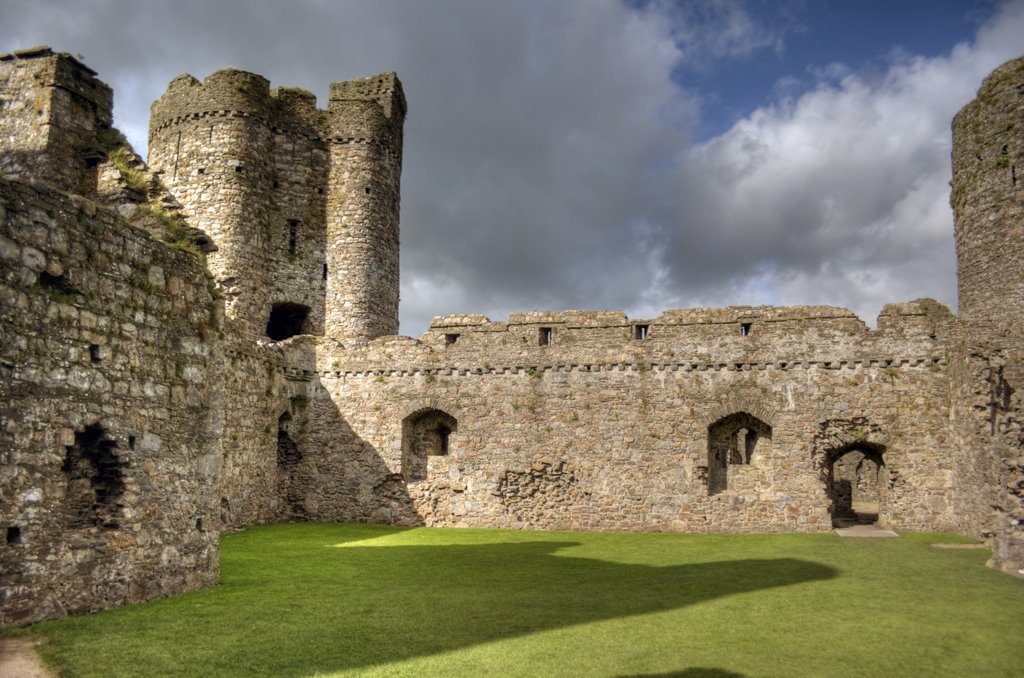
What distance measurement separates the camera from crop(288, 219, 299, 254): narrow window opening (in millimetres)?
24016

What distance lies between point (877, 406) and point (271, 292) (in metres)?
16.3

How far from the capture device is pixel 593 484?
58.7 feet

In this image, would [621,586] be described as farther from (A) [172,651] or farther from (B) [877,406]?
(B) [877,406]

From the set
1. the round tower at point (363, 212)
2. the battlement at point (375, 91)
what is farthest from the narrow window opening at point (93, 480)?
the battlement at point (375, 91)

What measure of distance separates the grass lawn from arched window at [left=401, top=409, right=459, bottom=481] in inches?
242

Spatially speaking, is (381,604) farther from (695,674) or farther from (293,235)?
(293,235)

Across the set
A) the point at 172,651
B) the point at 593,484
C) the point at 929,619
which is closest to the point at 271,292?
the point at 593,484

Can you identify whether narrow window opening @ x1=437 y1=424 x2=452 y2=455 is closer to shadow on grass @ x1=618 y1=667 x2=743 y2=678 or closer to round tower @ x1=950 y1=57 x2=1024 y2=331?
round tower @ x1=950 y1=57 x2=1024 y2=331

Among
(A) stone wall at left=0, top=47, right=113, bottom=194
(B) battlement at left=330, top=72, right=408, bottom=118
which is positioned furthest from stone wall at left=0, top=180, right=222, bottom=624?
(B) battlement at left=330, top=72, right=408, bottom=118

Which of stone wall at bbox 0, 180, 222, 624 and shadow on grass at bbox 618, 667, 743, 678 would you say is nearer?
shadow on grass at bbox 618, 667, 743, 678

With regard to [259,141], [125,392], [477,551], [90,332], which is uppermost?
[259,141]

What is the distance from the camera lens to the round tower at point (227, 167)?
2253cm

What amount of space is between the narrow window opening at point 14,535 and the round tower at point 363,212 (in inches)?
636

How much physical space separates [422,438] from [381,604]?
10896 millimetres
